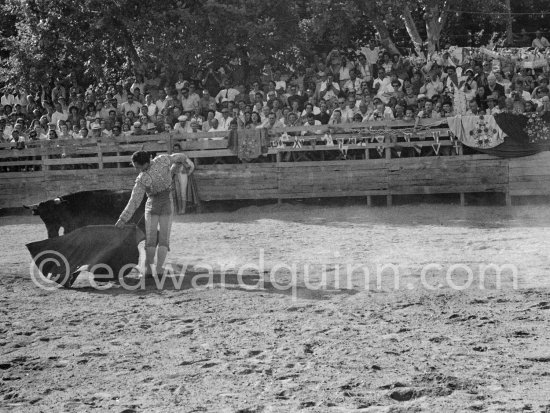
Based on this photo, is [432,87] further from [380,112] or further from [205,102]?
[205,102]

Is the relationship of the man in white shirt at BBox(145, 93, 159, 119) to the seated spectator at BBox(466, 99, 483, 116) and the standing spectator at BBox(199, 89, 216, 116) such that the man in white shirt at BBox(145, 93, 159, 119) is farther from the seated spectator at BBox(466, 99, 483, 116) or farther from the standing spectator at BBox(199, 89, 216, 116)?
the seated spectator at BBox(466, 99, 483, 116)

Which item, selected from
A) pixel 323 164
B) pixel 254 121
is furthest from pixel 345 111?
pixel 254 121

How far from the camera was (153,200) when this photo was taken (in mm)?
10875

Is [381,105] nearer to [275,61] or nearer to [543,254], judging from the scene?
[275,61]

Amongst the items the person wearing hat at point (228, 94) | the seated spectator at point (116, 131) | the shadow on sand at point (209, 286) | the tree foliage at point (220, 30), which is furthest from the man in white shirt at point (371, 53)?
the shadow on sand at point (209, 286)

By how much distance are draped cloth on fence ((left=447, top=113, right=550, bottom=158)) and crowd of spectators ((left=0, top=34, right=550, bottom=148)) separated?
0.20 metres

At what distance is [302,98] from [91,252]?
341 inches

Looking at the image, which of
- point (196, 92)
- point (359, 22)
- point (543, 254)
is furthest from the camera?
point (359, 22)

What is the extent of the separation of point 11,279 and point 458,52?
12183 millimetres

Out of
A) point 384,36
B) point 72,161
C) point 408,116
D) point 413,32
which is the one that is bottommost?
point 72,161

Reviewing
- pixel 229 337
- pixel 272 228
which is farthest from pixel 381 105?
pixel 229 337

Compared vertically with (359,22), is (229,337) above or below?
below

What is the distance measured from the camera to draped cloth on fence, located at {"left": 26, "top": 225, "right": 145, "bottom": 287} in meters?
11.0

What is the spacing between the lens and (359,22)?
865 inches
